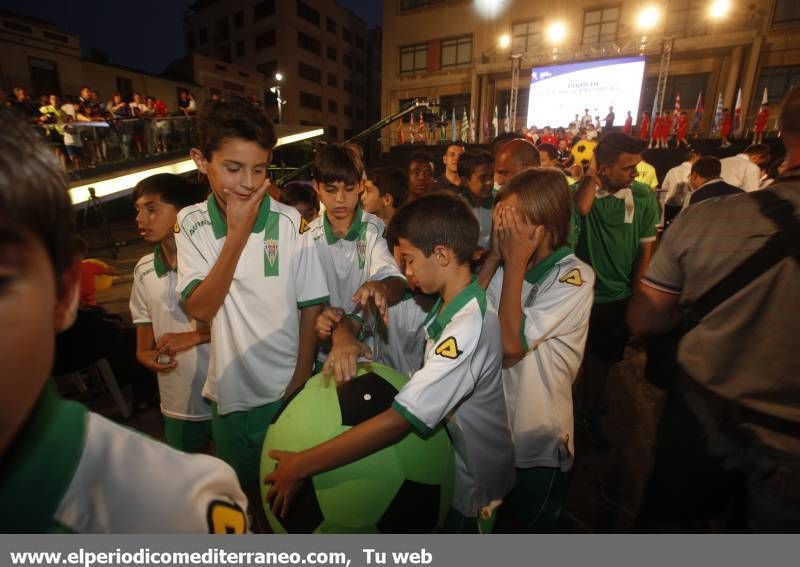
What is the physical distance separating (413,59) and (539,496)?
1195 inches

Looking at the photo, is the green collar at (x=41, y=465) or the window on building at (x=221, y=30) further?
the window on building at (x=221, y=30)

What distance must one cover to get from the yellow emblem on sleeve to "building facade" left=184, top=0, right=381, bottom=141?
136 ft

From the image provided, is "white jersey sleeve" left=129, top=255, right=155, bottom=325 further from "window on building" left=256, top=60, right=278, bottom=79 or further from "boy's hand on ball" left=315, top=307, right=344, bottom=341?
"window on building" left=256, top=60, right=278, bottom=79

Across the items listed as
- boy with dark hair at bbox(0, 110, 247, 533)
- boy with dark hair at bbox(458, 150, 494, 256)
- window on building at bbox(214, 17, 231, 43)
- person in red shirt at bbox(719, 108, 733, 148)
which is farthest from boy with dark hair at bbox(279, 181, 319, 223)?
window on building at bbox(214, 17, 231, 43)

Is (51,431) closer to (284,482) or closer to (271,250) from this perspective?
(284,482)

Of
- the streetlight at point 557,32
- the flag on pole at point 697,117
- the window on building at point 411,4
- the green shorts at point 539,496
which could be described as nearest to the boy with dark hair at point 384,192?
the green shorts at point 539,496

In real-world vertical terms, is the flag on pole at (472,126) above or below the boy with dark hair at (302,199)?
above

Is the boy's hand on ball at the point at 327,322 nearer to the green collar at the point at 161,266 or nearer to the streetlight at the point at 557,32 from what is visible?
the green collar at the point at 161,266

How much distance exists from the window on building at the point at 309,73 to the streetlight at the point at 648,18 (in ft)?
100

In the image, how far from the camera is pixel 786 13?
1792cm

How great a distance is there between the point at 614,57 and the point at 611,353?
68.0 ft

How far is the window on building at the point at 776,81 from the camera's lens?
17969 millimetres

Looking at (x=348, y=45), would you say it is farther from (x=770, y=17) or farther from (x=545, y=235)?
(x=545, y=235)
